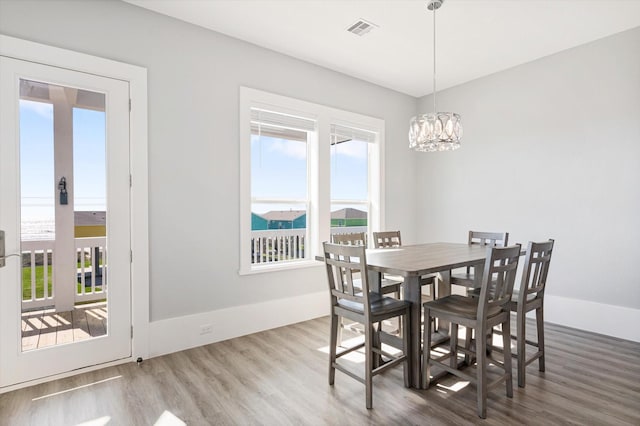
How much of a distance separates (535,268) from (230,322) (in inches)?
107

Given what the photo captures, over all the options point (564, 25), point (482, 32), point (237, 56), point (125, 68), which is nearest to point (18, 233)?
point (125, 68)

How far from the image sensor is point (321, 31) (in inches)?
131

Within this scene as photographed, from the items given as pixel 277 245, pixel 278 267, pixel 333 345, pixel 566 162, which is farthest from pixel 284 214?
pixel 566 162

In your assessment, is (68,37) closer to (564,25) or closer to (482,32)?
(482,32)

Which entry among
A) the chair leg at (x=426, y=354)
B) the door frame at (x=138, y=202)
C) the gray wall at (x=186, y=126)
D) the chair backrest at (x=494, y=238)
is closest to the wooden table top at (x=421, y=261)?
the chair leg at (x=426, y=354)

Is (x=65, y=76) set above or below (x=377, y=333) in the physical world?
above

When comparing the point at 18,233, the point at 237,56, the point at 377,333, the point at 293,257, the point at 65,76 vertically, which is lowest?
the point at 377,333

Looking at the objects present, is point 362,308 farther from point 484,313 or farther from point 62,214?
point 62,214

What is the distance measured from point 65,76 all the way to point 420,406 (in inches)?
136

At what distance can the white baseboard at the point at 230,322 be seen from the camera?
3025mm

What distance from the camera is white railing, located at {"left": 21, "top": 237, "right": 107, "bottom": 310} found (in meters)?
2.48

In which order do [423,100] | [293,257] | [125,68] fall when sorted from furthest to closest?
[423,100]
[293,257]
[125,68]

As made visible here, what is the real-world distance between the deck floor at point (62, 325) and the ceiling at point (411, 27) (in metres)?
2.57

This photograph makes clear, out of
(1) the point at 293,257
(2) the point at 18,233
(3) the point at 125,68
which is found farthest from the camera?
(1) the point at 293,257
